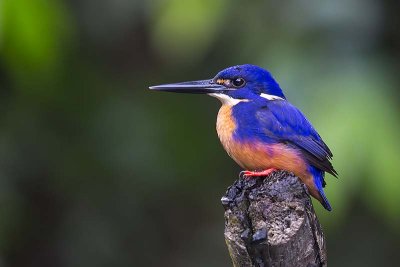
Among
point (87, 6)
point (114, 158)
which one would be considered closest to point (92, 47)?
point (87, 6)

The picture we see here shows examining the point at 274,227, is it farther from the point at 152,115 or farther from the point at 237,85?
the point at 152,115

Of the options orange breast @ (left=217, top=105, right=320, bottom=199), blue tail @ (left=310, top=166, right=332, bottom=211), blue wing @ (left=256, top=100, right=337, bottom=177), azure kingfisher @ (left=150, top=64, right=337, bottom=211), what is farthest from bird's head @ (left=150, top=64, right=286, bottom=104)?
blue tail @ (left=310, top=166, right=332, bottom=211)

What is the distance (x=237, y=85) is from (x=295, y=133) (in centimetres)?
46

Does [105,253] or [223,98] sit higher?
[223,98]

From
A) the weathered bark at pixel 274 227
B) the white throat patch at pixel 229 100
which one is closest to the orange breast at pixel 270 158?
the white throat patch at pixel 229 100

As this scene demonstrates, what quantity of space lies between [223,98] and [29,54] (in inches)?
46.3

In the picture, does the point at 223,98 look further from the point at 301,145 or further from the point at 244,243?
the point at 244,243

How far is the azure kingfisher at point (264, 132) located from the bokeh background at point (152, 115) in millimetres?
391

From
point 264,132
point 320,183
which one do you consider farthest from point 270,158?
point 320,183

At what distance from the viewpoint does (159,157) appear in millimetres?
6039

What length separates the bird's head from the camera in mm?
4086

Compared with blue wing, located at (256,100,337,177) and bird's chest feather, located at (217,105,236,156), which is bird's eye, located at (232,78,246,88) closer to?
bird's chest feather, located at (217,105,236,156)

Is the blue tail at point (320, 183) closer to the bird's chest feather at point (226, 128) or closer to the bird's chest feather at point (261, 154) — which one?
the bird's chest feather at point (261, 154)

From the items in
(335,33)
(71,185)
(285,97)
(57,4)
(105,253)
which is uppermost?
(57,4)
